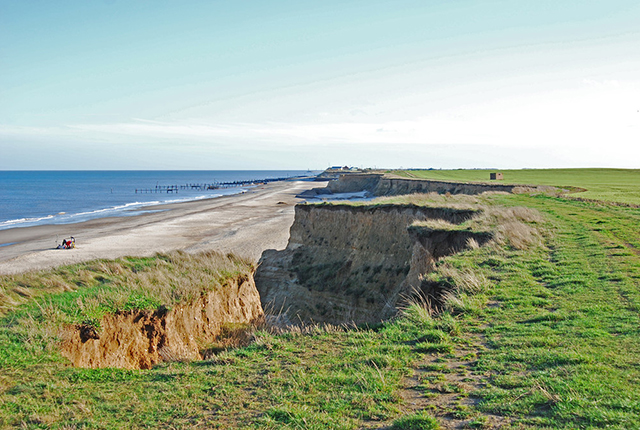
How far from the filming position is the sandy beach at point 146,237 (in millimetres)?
38219

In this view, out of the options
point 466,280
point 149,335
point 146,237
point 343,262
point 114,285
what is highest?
point 466,280

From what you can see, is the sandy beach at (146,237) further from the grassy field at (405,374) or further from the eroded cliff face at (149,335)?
the grassy field at (405,374)

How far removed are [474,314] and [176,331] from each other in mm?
7898

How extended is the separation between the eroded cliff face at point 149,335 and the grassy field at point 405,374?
0.90 metres

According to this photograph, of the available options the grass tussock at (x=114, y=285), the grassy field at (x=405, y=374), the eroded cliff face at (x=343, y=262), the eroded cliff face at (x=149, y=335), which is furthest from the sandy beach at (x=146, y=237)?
the grassy field at (x=405, y=374)

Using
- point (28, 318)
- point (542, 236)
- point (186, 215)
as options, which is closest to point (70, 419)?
point (28, 318)

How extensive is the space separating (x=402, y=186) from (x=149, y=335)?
65.2 meters

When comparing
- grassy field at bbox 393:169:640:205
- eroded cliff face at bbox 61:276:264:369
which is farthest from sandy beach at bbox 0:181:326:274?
grassy field at bbox 393:169:640:205

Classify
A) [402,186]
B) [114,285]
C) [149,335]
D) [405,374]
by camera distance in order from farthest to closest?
[402,186]
[114,285]
[149,335]
[405,374]

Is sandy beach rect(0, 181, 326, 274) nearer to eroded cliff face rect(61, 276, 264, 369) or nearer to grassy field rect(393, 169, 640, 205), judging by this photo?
eroded cliff face rect(61, 276, 264, 369)

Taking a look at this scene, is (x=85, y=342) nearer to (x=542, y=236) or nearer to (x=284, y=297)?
(x=542, y=236)

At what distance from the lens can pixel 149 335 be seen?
11.2 m

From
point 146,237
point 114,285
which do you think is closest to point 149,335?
point 114,285

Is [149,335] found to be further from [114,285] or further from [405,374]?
[405,374]
